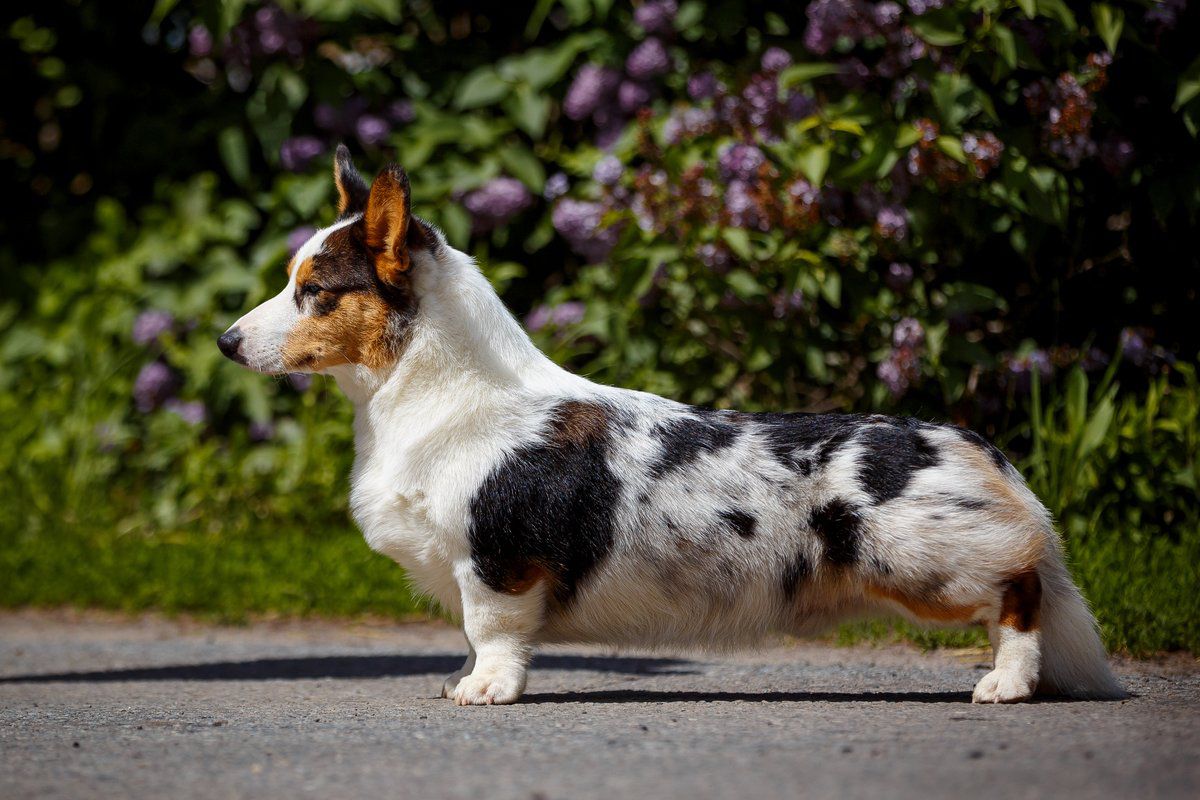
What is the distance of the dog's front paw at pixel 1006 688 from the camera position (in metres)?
3.58

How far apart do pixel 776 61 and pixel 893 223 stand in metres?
0.97

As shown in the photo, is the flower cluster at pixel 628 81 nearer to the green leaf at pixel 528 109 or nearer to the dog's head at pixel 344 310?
the green leaf at pixel 528 109

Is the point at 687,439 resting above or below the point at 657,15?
below

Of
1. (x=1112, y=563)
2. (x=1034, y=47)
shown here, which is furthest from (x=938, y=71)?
(x=1112, y=563)

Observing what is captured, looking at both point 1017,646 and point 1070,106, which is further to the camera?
point 1070,106

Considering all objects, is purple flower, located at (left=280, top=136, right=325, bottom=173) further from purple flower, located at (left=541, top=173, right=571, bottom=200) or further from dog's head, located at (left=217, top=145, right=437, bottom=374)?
dog's head, located at (left=217, top=145, right=437, bottom=374)

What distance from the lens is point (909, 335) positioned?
558 centimetres

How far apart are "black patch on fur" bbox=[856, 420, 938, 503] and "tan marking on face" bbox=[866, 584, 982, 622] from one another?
0.81 feet

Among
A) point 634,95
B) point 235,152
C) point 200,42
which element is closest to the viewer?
point 634,95

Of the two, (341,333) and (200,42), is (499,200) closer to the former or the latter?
(200,42)

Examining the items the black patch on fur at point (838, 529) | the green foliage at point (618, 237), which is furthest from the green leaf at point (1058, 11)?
the black patch on fur at point (838, 529)

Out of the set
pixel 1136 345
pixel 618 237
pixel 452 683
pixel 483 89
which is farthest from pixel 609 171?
pixel 452 683

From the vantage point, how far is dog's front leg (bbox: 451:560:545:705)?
3.76 m

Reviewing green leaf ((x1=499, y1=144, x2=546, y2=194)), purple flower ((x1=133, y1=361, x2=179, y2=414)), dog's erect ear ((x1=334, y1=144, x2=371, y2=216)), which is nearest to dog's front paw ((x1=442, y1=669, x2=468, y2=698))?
dog's erect ear ((x1=334, y1=144, x2=371, y2=216))
